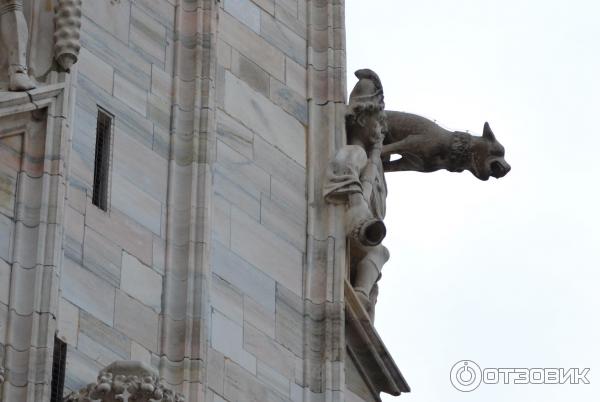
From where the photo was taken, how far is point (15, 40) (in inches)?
1048

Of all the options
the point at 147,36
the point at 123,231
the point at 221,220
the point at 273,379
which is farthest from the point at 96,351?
the point at 147,36

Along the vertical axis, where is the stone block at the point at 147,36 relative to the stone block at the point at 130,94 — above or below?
Answer: above

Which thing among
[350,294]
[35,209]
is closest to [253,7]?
[350,294]

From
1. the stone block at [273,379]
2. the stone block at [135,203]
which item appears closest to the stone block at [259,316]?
the stone block at [273,379]

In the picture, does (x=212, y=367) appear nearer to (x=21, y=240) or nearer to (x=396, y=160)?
(x=21, y=240)

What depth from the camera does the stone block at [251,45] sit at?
95.5 feet

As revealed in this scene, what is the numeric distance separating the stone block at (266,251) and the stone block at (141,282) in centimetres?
106

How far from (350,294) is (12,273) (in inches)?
163

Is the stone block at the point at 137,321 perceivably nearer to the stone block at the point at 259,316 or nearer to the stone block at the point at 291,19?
the stone block at the point at 259,316

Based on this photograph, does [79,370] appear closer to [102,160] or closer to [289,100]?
[102,160]

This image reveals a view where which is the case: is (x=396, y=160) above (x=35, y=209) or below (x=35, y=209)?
above

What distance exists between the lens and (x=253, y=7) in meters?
29.6

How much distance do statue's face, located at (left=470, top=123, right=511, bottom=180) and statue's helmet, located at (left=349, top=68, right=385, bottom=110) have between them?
3.13 feet

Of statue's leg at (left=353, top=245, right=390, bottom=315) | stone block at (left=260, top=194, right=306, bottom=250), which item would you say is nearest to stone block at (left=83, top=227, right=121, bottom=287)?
stone block at (left=260, top=194, right=306, bottom=250)
